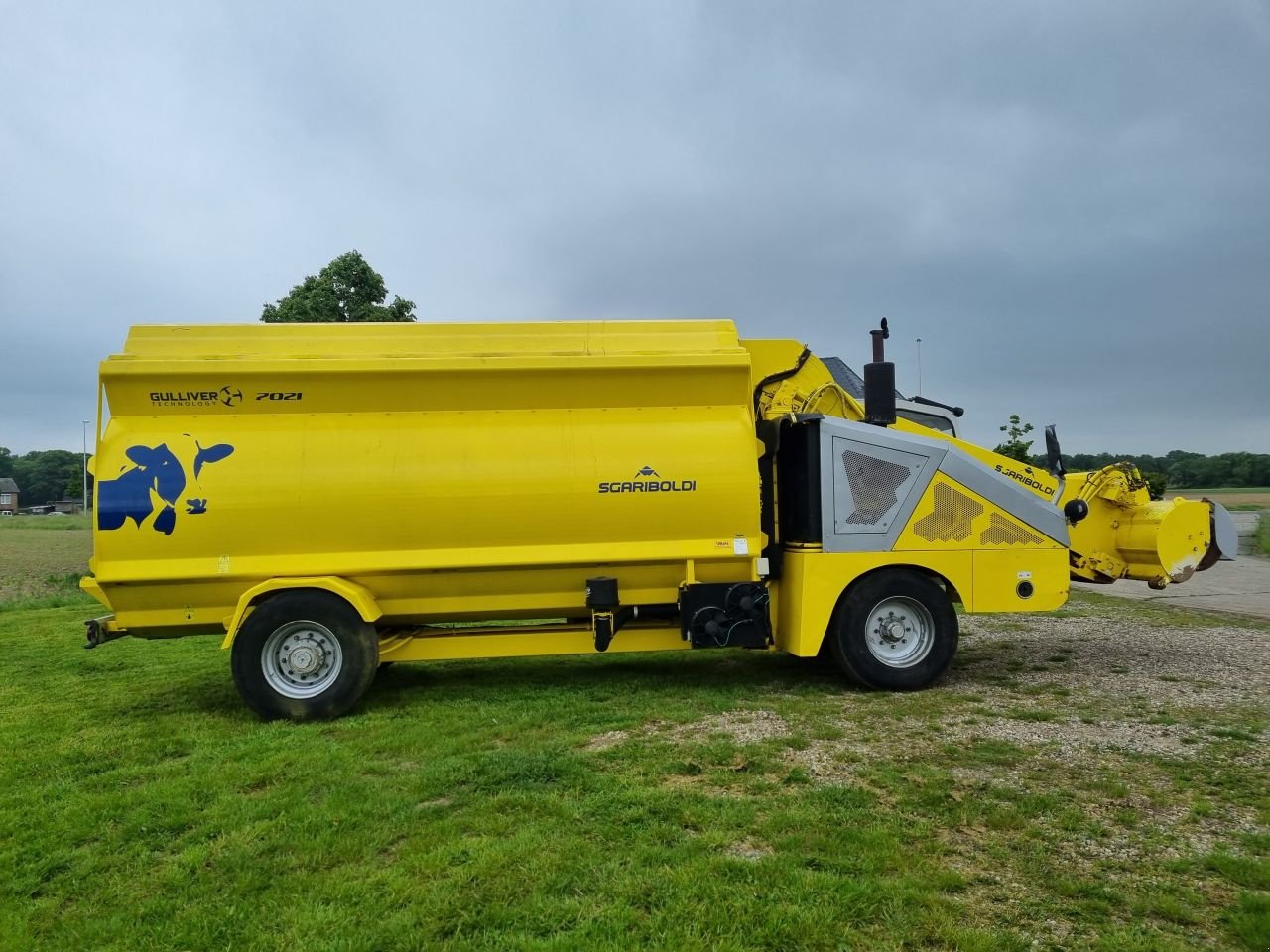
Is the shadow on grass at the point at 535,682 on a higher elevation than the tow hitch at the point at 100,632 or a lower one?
lower

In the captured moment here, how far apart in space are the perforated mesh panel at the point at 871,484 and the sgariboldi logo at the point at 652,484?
144 centimetres

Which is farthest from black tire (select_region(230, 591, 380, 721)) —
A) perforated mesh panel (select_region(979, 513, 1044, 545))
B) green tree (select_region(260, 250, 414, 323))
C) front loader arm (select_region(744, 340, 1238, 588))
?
green tree (select_region(260, 250, 414, 323))

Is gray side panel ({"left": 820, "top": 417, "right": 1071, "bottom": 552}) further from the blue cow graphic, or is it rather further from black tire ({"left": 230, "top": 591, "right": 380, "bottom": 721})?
the blue cow graphic

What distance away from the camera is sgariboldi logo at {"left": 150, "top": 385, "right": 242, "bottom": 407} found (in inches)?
255

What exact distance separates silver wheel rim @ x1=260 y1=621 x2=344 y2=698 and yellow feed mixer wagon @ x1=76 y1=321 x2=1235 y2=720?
2 cm

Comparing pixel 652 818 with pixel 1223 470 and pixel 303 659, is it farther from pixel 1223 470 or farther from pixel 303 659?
pixel 1223 470

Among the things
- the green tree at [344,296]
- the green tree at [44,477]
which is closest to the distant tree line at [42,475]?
the green tree at [44,477]

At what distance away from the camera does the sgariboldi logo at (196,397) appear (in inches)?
255

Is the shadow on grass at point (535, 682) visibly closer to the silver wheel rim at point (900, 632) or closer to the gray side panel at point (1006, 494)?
the silver wheel rim at point (900, 632)

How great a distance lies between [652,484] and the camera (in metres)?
6.68

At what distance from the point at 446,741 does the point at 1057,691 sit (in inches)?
202

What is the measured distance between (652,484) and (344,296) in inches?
670

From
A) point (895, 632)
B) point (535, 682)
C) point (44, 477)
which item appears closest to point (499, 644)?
point (535, 682)

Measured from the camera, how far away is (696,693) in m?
6.96
